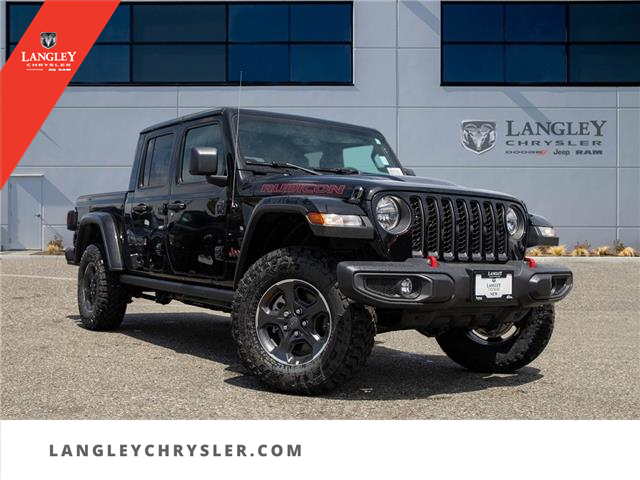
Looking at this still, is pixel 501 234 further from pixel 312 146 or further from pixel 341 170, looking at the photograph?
pixel 312 146

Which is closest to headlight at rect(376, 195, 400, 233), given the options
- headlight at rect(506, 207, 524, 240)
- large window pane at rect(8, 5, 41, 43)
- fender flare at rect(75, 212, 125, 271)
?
headlight at rect(506, 207, 524, 240)

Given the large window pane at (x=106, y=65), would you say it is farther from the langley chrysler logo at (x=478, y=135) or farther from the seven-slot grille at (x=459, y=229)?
the seven-slot grille at (x=459, y=229)

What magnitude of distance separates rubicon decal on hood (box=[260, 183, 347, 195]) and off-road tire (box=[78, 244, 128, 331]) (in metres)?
2.92

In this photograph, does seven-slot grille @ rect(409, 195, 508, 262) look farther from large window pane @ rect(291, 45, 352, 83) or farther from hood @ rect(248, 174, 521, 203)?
large window pane @ rect(291, 45, 352, 83)

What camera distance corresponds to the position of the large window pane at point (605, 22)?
68.5ft

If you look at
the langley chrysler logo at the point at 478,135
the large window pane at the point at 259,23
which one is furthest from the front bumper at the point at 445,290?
the large window pane at the point at 259,23

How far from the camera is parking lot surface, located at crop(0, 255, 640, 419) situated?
13.8 feet

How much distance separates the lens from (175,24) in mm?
21203

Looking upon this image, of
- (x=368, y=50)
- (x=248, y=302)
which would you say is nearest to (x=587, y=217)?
Result: (x=368, y=50)

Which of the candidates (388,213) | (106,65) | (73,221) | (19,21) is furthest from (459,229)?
(19,21)

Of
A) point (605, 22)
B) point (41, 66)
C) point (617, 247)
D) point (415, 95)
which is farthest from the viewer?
point (605, 22)

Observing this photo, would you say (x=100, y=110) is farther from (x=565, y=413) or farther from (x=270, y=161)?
(x=565, y=413)

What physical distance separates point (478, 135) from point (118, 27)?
Result: 11028 millimetres

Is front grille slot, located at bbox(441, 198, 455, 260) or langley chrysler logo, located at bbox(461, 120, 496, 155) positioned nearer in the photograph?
front grille slot, located at bbox(441, 198, 455, 260)
